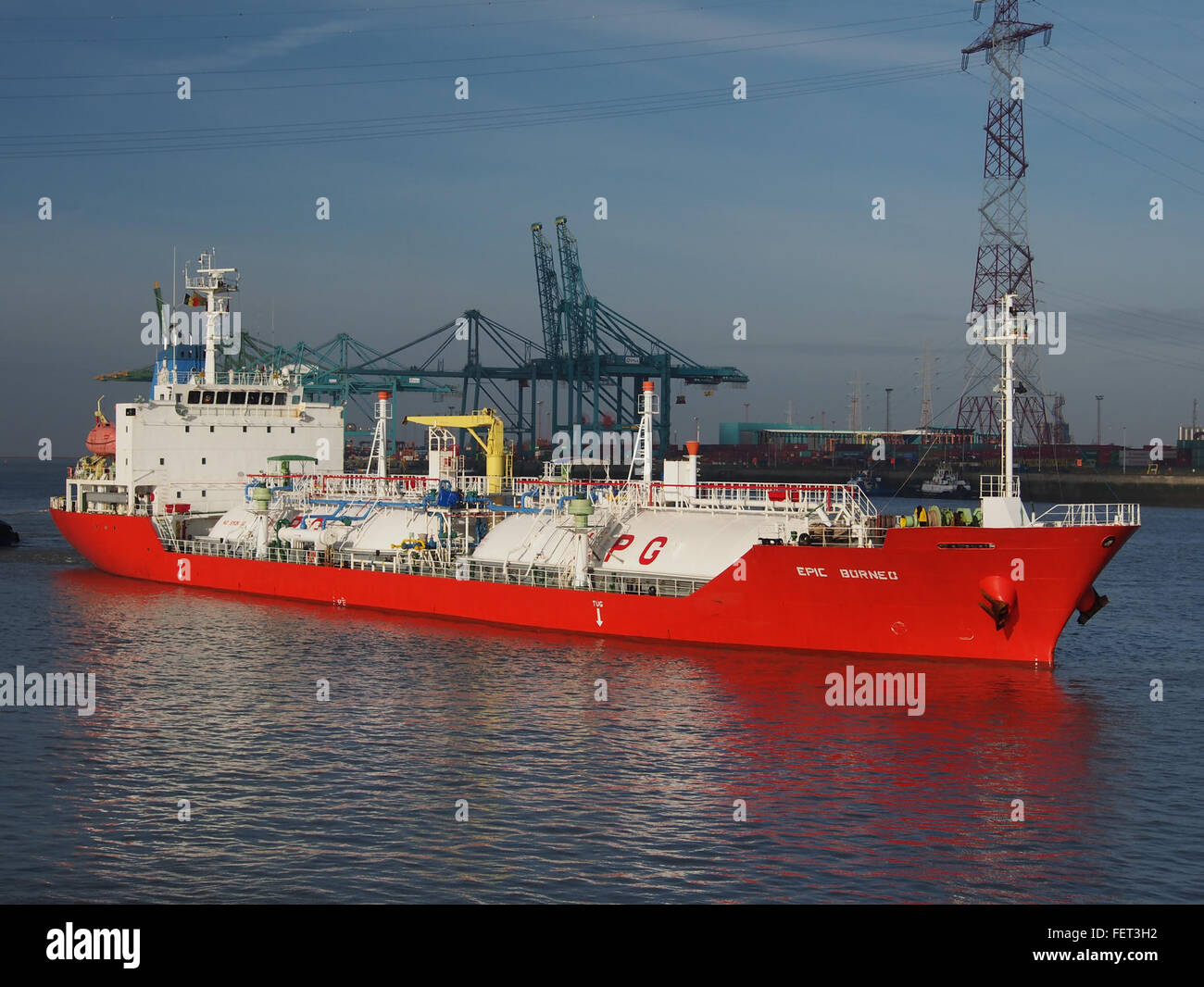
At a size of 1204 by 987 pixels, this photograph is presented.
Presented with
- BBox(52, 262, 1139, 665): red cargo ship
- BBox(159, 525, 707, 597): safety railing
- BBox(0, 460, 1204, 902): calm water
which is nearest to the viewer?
BBox(0, 460, 1204, 902): calm water

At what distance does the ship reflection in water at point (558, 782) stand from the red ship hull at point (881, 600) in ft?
2.51

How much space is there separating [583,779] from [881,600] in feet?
40.5

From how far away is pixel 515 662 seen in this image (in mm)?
34875

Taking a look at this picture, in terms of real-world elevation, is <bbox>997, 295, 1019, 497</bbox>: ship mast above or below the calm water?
above

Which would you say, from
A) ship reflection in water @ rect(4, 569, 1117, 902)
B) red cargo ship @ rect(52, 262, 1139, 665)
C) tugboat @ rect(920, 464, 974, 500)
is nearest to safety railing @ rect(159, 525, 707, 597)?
red cargo ship @ rect(52, 262, 1139, 665)

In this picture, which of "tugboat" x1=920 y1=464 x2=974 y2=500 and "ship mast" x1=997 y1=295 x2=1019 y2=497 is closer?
"ship mast" x1=997 y1=295 x2=1019 y2=497

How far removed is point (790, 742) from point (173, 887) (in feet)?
43.7

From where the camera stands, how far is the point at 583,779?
77.1 ft

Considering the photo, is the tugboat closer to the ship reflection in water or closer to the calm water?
the calm water

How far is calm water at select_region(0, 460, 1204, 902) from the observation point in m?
18.7

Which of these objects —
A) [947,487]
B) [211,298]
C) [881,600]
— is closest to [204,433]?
[211,298]

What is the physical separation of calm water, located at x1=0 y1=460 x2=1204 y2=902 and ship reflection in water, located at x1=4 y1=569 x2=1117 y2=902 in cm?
8

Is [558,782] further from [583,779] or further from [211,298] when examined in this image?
[211,298]
